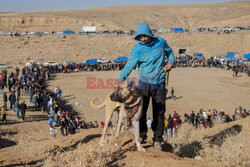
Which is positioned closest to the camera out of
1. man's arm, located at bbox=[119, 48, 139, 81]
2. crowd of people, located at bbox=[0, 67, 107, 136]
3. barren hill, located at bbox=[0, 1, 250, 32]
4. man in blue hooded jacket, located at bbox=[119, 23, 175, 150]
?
man's arm, located at bbox=[119, 48, 139, 81]

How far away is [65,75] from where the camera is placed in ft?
110

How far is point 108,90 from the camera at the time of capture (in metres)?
25.0

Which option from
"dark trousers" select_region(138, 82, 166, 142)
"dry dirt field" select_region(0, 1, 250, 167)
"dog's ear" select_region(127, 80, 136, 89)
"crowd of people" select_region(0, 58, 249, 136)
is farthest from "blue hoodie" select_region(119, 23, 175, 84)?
"crowd of people" select_region(0, 58, 249, 136)

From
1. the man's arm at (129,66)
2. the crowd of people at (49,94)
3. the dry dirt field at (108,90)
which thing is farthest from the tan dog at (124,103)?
the crowd of people at (49,94)

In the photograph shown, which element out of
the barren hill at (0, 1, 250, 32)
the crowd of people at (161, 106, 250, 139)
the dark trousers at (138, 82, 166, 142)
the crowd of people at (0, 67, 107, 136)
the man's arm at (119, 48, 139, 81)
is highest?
the barren hill at (0, 1, 250, 32)

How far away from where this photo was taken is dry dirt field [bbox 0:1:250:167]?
15.3 feet

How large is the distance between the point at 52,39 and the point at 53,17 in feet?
97.6

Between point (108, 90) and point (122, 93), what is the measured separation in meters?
20.6

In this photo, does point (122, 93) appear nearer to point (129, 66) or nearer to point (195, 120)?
point (129, 66)

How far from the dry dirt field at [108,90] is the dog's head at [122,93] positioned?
0.78 meters

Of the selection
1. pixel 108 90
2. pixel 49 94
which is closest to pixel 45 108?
pixel 49 94

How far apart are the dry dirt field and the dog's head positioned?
0.78m

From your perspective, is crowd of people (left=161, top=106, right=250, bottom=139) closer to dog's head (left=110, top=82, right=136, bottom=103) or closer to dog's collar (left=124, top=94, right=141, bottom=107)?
dog's collar (left=124, top=94, right=141, bottom=107)

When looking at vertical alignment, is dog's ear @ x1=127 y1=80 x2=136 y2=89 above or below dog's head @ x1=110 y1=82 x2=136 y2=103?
above
